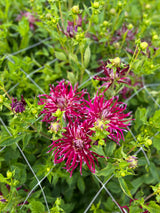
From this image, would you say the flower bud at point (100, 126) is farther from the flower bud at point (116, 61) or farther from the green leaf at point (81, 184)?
the green leaf at point (81, 184)

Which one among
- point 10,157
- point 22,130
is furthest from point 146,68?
point 10,157

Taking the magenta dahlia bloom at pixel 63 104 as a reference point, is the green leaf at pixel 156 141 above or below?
below

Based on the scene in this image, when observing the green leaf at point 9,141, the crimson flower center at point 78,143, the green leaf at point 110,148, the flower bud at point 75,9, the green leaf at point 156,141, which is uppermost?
the flower bud at point 75,9

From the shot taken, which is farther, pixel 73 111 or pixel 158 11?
pixel 158 11

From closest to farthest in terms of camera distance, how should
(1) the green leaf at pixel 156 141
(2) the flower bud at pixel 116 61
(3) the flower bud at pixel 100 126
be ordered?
(3) the flower bud at pixel 100 126, (2) the flower bud at pixel 116 61, (1) the green leaf at pixel 156 141

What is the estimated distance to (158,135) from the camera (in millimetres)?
1118

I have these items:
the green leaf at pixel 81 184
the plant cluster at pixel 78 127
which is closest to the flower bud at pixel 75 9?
the plant cluster at pixel 78 127

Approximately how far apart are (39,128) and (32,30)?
0.90 meters

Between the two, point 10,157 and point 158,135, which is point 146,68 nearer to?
point 158,135

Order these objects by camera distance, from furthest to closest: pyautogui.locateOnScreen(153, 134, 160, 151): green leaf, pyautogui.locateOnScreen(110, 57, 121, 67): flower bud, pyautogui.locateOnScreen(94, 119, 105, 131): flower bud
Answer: pyautogui.locateOnScreen(153, 134, 160, 151): green leaf, pyautogui.locateOnScreen(110, 57, 121, 67): flower bud, pyautogui.locateOnScreen(94, 119, 105, 131): flower bud

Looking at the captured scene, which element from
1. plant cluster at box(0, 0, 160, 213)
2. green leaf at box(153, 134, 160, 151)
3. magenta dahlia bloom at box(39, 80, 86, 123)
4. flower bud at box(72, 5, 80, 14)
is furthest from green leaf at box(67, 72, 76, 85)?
green leaf at box(153, 134, 160, 151)

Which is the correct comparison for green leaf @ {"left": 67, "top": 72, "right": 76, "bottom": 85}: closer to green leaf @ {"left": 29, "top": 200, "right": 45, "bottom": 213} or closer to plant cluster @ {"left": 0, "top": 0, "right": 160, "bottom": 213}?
plant cluster @ {"left": 0, "top": 0, "right": 160, "bottom": 213}

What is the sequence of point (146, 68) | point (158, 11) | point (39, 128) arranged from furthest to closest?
point (158, 11) → point (146, 68) → point (39, 128)

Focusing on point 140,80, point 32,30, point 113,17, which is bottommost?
point 140,80
